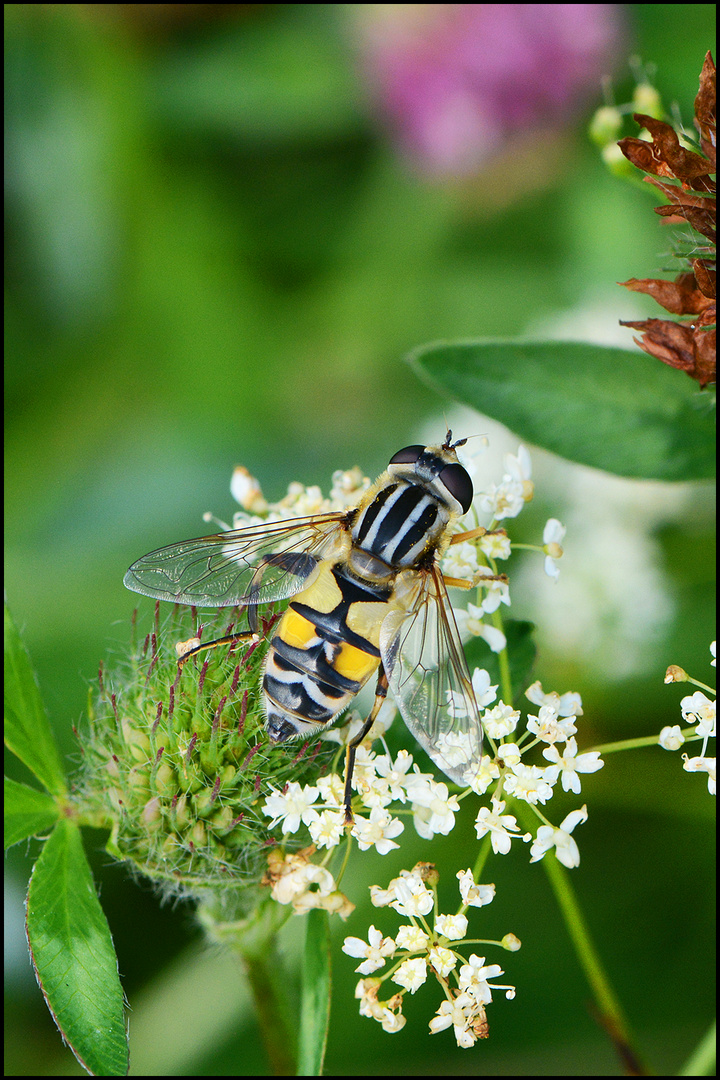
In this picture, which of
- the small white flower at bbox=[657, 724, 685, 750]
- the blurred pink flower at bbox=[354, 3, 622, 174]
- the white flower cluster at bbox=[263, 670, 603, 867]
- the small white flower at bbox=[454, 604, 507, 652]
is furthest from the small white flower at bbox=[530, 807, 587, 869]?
the blurred pink flower at bbox=[354, 3, 622, 174]

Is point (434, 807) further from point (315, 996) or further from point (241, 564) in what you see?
point (241, 564)

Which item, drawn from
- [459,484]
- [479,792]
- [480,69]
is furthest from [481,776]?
[480,69]

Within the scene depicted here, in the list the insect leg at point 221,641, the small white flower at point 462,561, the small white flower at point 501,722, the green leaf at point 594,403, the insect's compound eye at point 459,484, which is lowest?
the small white flower at point 501,722

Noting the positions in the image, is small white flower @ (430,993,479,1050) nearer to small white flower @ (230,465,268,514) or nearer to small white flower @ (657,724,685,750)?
small white flower @ (657,724,685,750)

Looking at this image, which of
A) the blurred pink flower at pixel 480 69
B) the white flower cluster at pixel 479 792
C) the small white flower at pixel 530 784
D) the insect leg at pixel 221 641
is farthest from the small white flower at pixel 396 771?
the blurred pink flower at pixel 480 69

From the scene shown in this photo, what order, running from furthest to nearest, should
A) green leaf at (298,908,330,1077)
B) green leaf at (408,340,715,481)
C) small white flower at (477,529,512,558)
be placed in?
green leaf at (408,340,715,481) → small white flower at (477,529,512,558) → green leaf at (298,908,330,1077)

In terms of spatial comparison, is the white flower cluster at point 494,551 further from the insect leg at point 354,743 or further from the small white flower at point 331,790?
the small white flower at point 331,790
